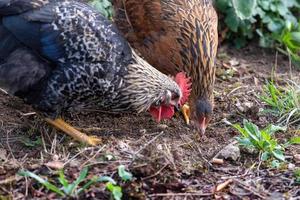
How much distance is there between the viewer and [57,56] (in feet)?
14.7

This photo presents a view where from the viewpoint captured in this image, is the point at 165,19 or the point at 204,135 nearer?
the point at 204,135

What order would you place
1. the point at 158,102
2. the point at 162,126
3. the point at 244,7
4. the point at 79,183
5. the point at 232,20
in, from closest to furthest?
the point at 79,183
the point at 158,102
the point at 162,126
the point at 244,7
the point at 232,20

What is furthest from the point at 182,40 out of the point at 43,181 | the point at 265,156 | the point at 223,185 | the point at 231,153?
the point at 43,181

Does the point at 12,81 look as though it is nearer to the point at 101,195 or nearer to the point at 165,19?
the point at 101,195

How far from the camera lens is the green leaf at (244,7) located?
6.02m

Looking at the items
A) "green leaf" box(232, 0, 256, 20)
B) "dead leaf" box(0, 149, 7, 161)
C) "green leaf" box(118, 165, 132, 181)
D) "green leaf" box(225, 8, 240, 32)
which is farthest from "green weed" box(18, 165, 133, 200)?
"green leaf" box(225, 8, 240, 32)

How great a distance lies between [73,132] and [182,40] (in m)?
1.19

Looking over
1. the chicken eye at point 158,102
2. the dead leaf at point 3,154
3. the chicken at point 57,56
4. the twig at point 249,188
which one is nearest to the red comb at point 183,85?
the chicken eye at point 158,102

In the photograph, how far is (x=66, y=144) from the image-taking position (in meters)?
4.67

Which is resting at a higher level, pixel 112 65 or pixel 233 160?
pixel 112 65

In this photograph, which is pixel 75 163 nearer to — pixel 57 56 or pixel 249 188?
pixel 57 56

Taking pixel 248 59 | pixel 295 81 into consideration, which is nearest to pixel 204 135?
pixel 295 81

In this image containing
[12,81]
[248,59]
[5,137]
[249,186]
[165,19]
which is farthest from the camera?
[248,59]

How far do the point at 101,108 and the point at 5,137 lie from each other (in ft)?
2.37
